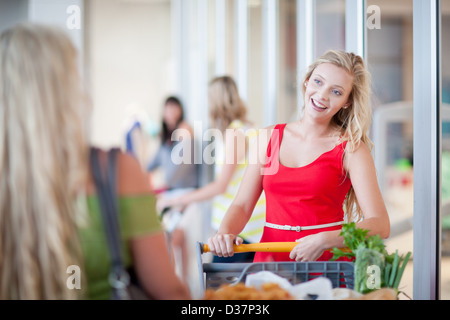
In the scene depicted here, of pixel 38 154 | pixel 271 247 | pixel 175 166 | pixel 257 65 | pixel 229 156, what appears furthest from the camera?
pixel 175 166

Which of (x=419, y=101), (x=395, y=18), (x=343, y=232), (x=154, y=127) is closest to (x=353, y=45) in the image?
(x=419, y=101)

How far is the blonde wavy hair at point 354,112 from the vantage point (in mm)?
1250

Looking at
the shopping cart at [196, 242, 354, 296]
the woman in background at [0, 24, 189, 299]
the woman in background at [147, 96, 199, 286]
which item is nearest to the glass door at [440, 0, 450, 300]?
the shopping cart at [196, 242, 354, 296]

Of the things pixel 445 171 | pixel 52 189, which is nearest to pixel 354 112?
pixel 445 171

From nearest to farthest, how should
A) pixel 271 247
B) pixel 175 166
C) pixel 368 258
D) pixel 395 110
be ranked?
1. pixel 368 258
2. pixel 271 247
3. pixel 395 110
4. pixel 175 166

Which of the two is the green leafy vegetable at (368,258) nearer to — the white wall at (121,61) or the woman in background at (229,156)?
the woman in background at (229,156)

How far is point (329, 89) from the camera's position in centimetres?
125

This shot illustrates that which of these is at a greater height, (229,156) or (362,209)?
(229,156)

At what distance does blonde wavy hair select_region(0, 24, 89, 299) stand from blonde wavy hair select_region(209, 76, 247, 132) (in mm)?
1299

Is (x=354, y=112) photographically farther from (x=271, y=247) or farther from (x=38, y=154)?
(x=38, y=154)

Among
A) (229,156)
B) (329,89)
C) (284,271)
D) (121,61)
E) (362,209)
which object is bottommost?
(284,271)

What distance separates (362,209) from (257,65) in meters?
1.53

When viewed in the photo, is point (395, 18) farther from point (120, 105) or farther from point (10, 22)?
point (10, 22)

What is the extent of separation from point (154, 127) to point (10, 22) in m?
2.54
